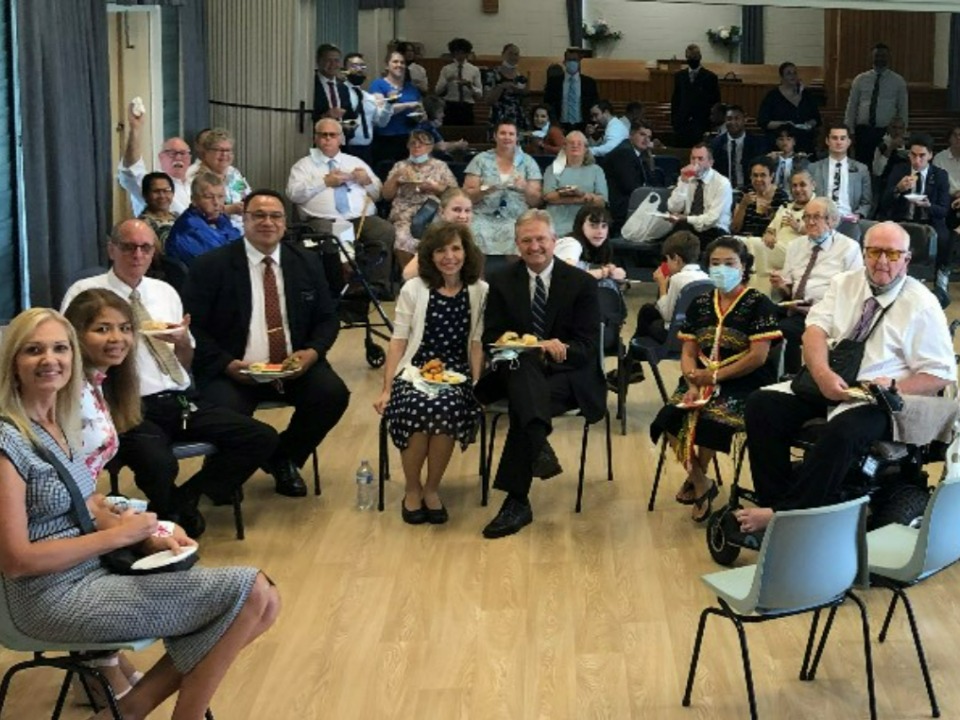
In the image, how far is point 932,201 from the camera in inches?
468

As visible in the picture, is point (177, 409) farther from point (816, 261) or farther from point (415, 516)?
point (816, 261)

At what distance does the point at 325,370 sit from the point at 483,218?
3.79 metres

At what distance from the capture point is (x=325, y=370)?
6957 mm

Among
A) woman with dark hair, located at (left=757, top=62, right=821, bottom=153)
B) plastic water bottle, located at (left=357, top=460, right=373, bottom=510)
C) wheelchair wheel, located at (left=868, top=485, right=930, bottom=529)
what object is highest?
woman with dark hair, located at (left=757, top=62, right=821, bottom=153)

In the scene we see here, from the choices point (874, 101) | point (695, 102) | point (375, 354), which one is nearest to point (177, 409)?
point (375, 354)

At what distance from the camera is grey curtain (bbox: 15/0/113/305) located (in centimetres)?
776

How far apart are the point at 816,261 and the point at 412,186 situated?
312 centimetres

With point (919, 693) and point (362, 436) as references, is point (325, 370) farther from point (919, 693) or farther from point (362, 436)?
point (919, 693)

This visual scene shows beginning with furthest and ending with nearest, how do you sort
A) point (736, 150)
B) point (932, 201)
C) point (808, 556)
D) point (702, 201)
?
point (736, 150) < point (932, 201) < point (702, 201) < point (808, 556)

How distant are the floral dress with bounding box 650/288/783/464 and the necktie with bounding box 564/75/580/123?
9.12 m

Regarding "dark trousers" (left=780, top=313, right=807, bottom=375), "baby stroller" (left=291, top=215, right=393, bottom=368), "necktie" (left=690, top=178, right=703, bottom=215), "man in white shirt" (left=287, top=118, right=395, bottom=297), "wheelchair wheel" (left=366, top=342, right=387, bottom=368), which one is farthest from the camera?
"necktie" (left=690, top=178, right=703, bottom=215)

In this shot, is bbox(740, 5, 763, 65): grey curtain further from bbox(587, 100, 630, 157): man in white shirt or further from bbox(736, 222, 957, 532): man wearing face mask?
bbox(736, 222, 957, 532): man wearing face mask

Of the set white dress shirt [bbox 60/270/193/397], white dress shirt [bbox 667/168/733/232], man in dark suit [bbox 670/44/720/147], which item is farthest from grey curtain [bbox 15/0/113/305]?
man in dark suit [bbox 670/44/720/147]

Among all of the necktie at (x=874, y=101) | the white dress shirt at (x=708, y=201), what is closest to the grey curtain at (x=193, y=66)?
the white dress shirt at (x=708, y=201)
